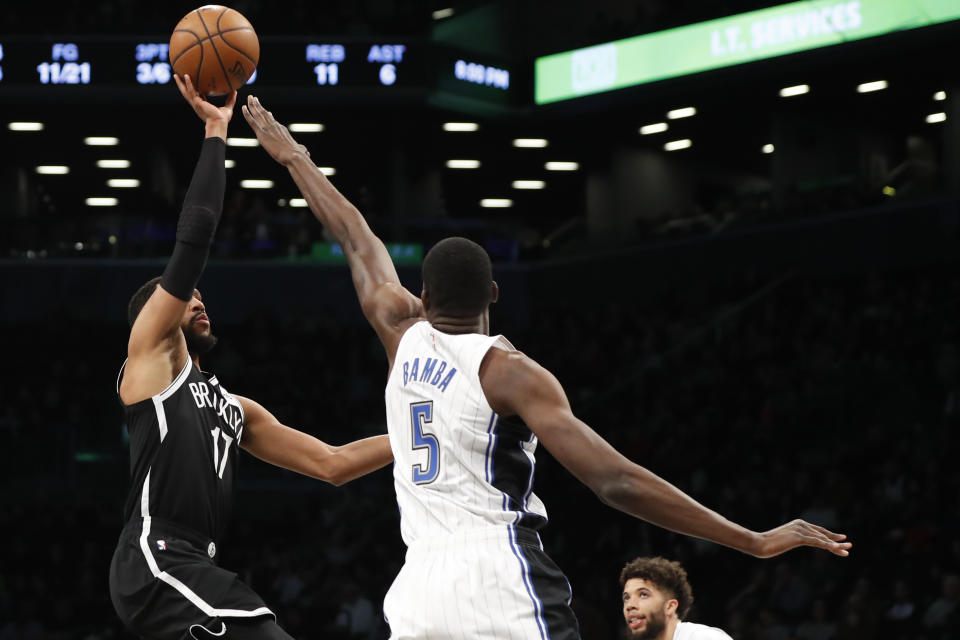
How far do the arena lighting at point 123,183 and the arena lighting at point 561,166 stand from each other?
9350 millimetres

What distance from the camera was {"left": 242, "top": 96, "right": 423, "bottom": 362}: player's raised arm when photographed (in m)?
4.40

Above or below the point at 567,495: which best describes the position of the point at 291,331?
above

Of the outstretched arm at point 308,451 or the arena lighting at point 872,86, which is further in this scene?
the arena lighting at point 872,86

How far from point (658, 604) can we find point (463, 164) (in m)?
24.4

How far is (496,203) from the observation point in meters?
32.6

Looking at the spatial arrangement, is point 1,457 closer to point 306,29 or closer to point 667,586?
point 306,29

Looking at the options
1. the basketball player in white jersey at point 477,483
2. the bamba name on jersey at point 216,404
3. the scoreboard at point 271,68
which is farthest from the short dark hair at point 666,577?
the scoreboard at point 271,68

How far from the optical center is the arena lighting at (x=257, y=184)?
2973cm

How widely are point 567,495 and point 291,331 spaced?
23.1 ft

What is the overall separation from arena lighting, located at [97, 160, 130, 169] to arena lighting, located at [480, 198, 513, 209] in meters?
8.24

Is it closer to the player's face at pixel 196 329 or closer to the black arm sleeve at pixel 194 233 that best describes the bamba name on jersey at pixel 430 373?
the black arm sleeve at pixel 194 233

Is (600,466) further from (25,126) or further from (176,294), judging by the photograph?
(25,126)

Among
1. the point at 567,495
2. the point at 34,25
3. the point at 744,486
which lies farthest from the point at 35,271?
the point at 744,486

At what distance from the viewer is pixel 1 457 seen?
17562 mm
